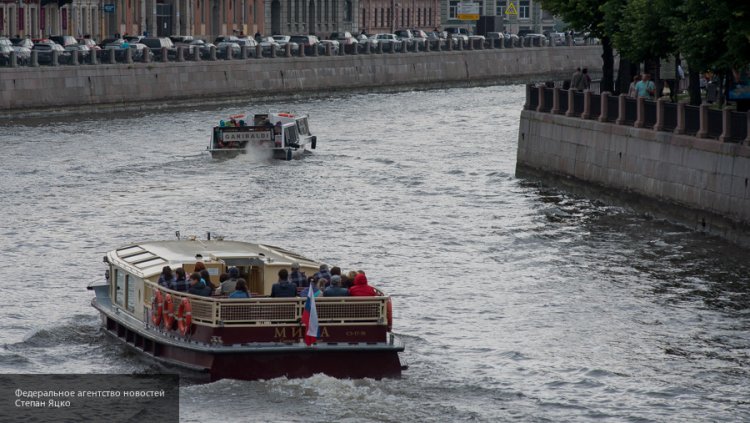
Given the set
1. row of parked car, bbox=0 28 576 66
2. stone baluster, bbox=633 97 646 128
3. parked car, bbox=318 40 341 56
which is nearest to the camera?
stone baluster, bbox=633 97 646 128

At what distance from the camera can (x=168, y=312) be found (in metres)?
24.7

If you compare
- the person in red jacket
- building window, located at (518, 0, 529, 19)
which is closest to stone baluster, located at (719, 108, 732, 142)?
the person in red jacket

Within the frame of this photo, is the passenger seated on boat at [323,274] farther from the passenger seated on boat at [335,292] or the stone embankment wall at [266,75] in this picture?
the stone embankment wall at [266,75]

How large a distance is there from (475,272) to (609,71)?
21576 millimetres

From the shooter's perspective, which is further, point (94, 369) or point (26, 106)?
point (26, 106)

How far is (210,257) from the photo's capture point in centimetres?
2641

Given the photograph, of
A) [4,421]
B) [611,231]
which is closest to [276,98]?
[611,231]

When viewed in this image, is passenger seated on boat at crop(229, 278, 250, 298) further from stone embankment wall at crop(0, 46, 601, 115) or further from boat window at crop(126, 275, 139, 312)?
stone embankment wall at crop(0, 46, 601, 115)

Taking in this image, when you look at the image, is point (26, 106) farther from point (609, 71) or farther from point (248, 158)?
point (609, 71)

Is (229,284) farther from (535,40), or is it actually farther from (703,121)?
(535,40)

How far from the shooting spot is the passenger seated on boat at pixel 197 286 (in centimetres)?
2475

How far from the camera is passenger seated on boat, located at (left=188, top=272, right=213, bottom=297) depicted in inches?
974

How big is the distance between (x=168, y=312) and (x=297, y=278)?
200cm

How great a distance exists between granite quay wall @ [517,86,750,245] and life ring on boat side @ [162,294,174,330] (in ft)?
49.5
